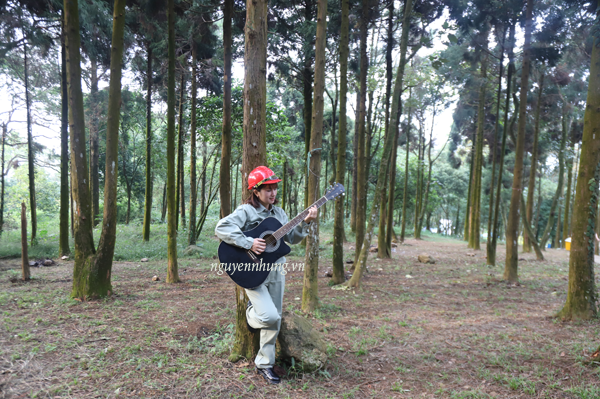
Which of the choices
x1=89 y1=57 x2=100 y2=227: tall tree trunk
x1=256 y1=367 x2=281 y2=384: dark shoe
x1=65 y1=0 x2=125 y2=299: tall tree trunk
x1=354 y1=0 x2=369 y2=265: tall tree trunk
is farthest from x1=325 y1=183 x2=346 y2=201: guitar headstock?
x1=89 y1=57 x2=100 y2=227: tall tree trunk

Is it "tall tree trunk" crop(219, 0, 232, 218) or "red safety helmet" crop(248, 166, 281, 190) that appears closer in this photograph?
"red safety helmet" crop(248, 166, 281, 190)

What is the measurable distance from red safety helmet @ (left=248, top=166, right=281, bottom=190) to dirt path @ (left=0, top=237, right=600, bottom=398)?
201 centimetres

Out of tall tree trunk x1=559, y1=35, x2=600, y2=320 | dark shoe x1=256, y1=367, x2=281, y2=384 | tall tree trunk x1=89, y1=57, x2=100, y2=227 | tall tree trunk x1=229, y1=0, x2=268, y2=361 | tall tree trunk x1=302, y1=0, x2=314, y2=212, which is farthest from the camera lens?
tall tree trunk x1=89, y1=57, x2=100, y2=227

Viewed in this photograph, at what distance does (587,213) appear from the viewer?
530 centimetres

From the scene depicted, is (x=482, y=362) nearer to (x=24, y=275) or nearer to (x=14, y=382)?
(x=14, y=382)

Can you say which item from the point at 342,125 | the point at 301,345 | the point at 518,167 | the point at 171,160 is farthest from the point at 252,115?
the point at 518,167

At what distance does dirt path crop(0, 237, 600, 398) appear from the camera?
10.7 feet

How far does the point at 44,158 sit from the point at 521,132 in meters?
24.5

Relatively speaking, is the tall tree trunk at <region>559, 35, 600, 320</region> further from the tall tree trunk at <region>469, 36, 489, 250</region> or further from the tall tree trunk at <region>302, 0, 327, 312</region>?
the tall tree trunk at <region>469, 36, 489, 250</region>

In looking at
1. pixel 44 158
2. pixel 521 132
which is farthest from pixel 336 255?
pixel 44 158

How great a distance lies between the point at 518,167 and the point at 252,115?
26.4 ft

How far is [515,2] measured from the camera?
28.2 feet

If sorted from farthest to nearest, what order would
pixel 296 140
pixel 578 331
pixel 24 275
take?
pixel 296 140, pixel 24 275, pixel 578 331

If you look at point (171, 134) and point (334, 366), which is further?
point (171, 134)
